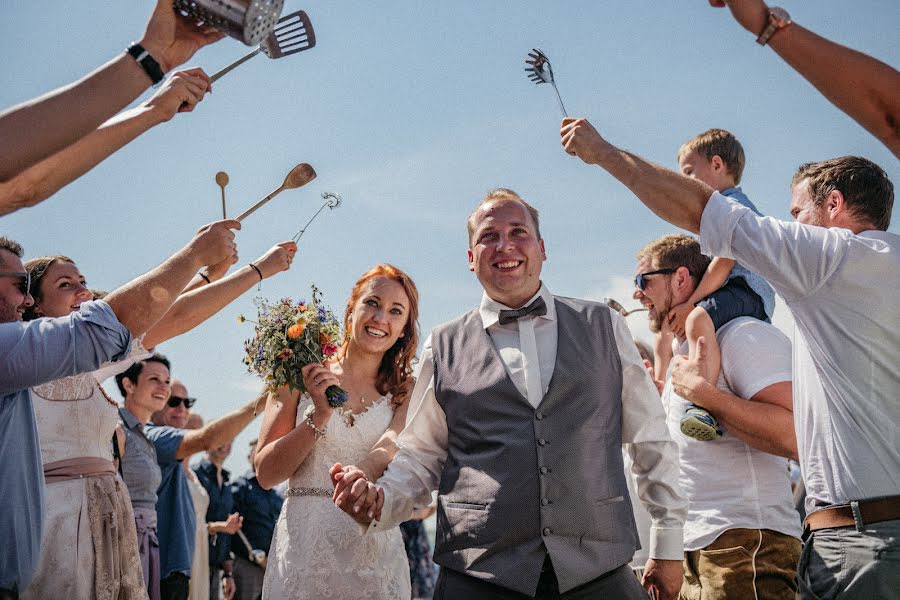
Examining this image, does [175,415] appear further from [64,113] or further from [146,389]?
[64,113]

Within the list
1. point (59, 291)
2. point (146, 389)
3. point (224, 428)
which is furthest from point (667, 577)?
point (146, 389)

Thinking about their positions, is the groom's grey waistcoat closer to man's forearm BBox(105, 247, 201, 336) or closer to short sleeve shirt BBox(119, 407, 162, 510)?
man's forearm BBox(105, 247, 201, 336)

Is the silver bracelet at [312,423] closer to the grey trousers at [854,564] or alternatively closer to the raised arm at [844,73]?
the grey trousers at [854,564]

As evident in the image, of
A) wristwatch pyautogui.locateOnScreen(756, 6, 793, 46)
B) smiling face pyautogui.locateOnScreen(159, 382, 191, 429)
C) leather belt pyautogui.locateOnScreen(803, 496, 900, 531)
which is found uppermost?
wristwatch pyautogui.locateOnScreen(756, 6, 793, 46)

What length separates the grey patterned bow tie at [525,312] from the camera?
315cm

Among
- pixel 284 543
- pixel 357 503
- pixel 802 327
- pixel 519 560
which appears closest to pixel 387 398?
pixel 284 543

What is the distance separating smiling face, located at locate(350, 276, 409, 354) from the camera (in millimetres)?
4062

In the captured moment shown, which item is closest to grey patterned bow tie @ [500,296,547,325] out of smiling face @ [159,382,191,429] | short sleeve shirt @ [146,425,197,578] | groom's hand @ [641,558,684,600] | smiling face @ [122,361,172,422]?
groom's hand @ [641,558,684,600]

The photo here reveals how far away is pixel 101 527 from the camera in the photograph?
11.2ft

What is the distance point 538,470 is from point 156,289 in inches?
56.2

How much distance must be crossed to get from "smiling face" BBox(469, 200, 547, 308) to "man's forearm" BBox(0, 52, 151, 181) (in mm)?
1545

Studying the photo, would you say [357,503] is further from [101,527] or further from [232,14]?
[232,14]

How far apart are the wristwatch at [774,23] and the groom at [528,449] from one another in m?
1.24

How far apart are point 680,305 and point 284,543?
229cm
